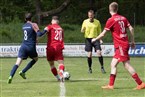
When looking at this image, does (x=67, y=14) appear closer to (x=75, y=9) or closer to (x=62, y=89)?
(x=75, y=9)

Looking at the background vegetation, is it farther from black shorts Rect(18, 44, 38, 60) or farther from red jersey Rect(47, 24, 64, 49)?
red jersey Rect(47, 24, 64, 49)

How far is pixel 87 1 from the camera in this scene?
48.4 meters

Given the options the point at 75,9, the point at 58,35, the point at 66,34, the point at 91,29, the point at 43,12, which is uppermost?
the point at 58,35

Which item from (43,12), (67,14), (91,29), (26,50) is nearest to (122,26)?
(26,50)

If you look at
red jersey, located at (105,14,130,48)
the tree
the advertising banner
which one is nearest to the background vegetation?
the tree

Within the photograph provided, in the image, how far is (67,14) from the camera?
47.7 meters

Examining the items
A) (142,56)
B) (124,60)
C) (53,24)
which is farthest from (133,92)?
(142,56)

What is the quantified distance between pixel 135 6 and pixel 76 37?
9.07 metres

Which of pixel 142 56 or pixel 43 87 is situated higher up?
pixel 43 87

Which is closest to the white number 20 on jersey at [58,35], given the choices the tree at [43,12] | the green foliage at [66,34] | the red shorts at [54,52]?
the red shorts at [54,52]

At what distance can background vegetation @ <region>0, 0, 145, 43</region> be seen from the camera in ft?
123

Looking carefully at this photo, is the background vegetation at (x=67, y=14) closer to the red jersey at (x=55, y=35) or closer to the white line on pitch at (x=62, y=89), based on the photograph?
the red jersey at (x=55, y=35)

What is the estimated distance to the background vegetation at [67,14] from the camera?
37.5 meters

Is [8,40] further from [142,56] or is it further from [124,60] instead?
[124,60]
